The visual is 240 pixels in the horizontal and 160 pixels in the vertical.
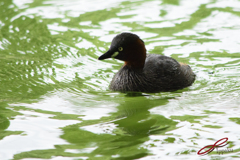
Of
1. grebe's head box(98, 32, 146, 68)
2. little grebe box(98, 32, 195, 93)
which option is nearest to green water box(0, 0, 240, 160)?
little grebe box(98, 32, 195, 93)

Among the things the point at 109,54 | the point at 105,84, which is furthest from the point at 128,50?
the point at 105,84

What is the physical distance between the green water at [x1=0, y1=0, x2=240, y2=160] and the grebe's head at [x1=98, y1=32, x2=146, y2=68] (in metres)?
0.70

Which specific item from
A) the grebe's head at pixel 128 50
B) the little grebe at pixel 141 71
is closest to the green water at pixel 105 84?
the little grebe at pixel 141 71

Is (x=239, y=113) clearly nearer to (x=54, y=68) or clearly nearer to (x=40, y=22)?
(x=54, y=68)

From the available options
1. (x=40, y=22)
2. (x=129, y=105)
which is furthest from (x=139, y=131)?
(x=40, y=22)

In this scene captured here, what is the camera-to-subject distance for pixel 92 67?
8.84 m

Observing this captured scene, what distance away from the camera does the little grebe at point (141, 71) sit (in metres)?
7.30

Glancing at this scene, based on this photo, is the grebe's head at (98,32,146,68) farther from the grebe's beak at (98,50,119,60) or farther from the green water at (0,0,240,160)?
the green water at (0,0,240,160)

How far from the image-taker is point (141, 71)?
7.57 m

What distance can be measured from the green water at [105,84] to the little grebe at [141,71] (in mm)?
200

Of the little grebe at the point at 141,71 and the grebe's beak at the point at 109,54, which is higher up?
the grebe's beak at the point at 109,54

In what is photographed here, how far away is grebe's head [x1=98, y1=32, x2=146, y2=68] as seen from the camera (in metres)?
7.19

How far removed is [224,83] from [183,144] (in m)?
2.95

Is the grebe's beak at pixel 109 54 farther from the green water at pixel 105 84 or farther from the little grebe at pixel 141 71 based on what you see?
the green water at pixel 105 84
